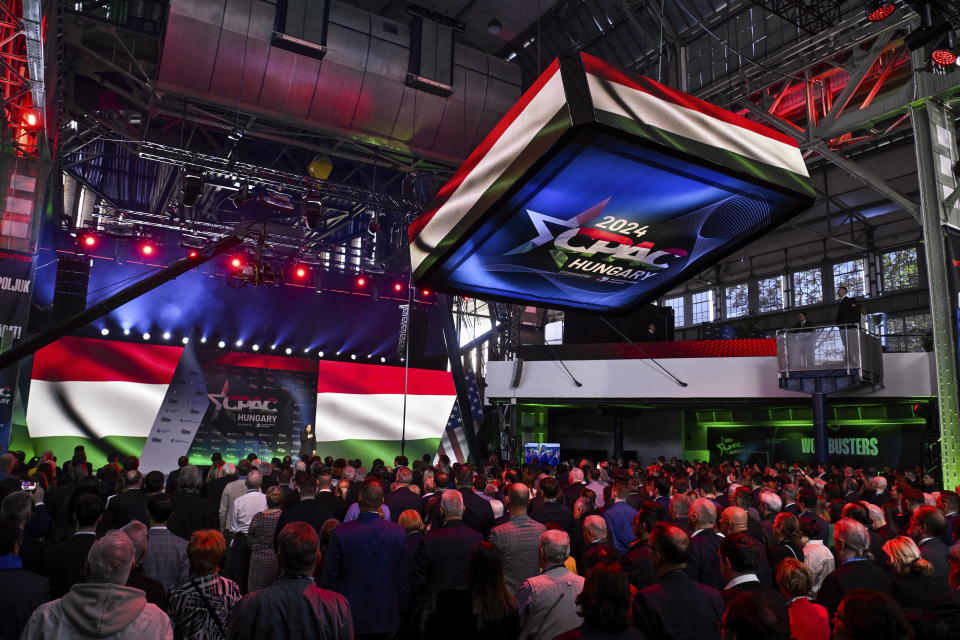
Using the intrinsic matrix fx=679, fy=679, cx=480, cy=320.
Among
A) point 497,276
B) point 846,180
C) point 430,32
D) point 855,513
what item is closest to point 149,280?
point 430,32

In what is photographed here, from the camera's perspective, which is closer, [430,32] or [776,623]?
[776,623]

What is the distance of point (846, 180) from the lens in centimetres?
1805

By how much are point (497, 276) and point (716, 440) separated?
17.4 meters

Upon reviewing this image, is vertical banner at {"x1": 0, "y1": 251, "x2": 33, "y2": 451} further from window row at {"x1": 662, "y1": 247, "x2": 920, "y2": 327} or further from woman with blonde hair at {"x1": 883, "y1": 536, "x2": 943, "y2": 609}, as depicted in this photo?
window row at {"x1": 662, "y1": 247, "x2": 920, "y2": 327}

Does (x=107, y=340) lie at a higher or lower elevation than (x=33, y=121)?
lower

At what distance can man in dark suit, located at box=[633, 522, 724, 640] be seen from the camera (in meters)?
2.86

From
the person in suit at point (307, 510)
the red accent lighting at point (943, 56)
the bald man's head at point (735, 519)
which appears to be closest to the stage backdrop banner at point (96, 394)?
the person in suit at point (307, 510)

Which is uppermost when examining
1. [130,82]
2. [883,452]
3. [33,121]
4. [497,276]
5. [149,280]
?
[130,82]

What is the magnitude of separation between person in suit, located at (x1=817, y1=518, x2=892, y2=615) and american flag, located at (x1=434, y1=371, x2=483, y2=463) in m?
14.9

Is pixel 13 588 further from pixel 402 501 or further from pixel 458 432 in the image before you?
pixel 458 432

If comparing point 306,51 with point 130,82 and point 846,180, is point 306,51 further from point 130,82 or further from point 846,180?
point 846,180

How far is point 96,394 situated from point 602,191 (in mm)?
15079

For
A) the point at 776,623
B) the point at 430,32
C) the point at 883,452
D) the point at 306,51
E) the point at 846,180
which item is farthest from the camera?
the point at 846,180

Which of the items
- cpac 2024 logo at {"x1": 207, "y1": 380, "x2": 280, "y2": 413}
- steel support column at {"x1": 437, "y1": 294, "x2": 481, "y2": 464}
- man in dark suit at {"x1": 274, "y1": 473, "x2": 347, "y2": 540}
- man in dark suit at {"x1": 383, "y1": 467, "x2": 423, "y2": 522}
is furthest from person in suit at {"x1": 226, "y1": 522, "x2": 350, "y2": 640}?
steel support column at {"x1": 437, "y1": 294, "x2": 481, "y2": 464}
